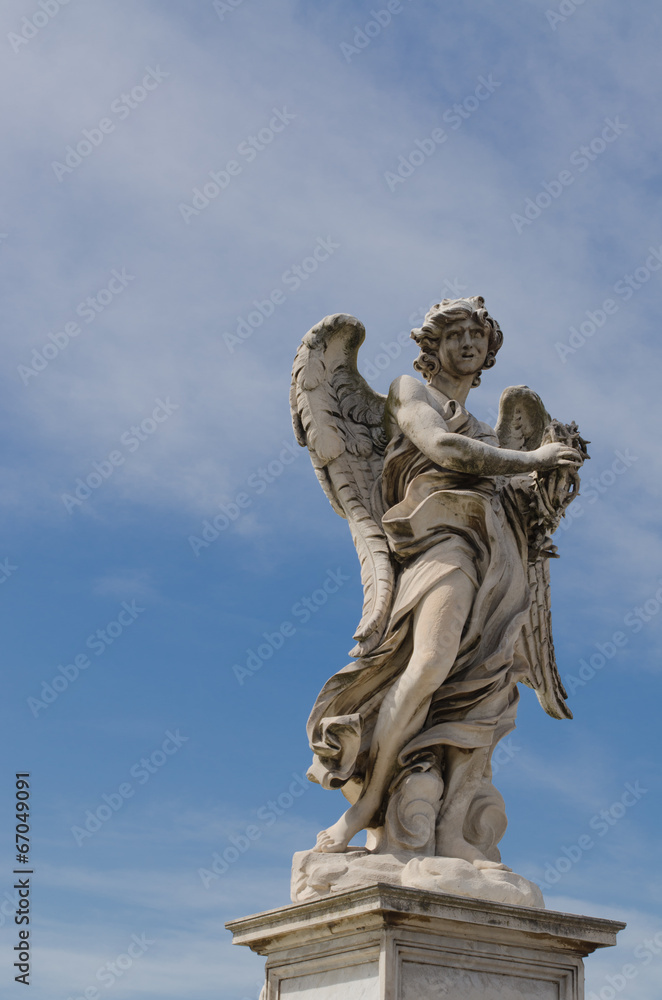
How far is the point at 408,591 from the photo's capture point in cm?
775

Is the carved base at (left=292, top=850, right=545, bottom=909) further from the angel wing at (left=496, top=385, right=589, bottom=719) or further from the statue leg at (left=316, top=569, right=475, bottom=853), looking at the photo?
the angel wing at (left=496, top=385, right=589, bottom=719)

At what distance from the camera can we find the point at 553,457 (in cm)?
772

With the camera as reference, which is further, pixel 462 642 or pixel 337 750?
pixel 462 642

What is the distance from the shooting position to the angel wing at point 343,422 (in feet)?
27.2

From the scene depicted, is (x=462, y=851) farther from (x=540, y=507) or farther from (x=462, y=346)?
(x=462, y=346)

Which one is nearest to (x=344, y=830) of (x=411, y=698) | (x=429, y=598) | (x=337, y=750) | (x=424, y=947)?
(x=337, y=750)

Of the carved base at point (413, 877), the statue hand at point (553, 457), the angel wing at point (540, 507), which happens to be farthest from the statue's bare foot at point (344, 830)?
the statue hand at point (553, 457)

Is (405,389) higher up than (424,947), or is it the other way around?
(405,389)

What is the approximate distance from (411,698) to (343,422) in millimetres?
2013

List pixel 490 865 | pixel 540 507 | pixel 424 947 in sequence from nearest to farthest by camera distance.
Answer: pixel 424 947 < pixel 490 865 < pixel 540 507

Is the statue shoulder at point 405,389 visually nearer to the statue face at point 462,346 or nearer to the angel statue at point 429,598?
the angel statue at point 429,598

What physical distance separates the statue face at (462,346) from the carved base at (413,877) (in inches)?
123

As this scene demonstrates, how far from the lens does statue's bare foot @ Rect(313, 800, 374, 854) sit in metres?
7.30

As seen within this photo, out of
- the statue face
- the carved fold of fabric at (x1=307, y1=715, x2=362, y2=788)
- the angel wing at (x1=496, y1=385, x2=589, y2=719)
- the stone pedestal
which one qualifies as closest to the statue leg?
the carved fold of fabric at (x1=307, y1=715, x2=362, y2=788)
